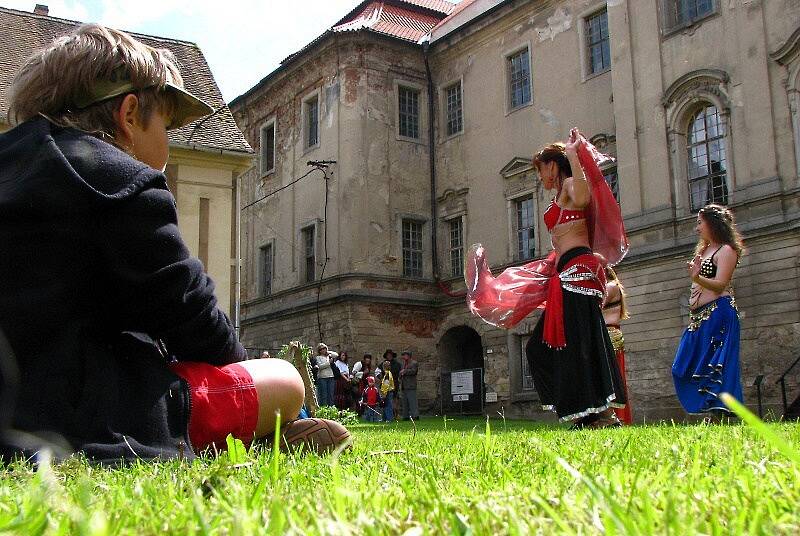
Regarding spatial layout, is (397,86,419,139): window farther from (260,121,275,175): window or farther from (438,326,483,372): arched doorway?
(438,326,483,372): arched doorway

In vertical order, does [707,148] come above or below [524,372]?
above

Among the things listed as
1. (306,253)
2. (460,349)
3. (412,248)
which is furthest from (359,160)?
(460,349)

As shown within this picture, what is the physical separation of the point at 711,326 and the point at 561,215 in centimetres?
255

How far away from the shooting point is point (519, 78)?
27.3 meters

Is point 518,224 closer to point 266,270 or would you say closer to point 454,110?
point 454,110

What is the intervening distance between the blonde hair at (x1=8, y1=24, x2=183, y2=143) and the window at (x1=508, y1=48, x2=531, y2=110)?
25.0 meters

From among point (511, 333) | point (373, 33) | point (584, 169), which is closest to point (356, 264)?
point (511, 333)

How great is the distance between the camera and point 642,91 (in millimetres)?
22047

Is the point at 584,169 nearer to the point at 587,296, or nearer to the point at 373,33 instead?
the point at 587,296

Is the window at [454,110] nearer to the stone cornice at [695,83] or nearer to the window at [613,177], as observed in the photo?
the window at [613,177]

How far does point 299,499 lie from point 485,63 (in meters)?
28.3

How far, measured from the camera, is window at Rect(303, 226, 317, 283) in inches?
1201

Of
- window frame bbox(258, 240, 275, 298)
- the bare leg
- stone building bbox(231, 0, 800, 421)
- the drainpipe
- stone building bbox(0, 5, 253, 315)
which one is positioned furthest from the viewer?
window frame bbox(258, 240, 275, 298)

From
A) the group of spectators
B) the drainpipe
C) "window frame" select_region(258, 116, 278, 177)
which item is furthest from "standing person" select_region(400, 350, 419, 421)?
"window frame" select_region(258, 116, 278, 177)
